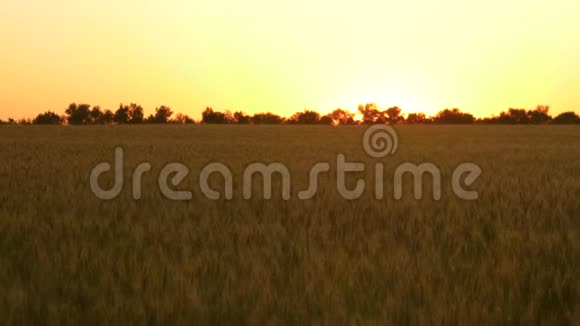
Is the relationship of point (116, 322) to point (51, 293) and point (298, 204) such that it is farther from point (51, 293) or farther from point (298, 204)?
point (298, 204)

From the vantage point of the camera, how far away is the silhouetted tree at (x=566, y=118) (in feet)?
214

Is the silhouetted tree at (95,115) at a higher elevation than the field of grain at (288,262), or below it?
higher

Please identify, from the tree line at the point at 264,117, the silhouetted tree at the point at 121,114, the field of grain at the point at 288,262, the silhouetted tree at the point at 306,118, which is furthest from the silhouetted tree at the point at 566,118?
the field of grain at the point at 288,262

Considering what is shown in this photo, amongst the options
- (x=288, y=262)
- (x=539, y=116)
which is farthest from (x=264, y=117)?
(x=288, y=262)

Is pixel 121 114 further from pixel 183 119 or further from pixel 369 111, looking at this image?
pixel 369 111

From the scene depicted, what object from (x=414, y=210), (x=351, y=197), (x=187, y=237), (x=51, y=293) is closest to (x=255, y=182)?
(x=351, y=197)

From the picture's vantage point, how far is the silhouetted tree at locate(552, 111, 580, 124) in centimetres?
6512

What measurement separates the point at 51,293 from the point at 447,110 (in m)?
68.2

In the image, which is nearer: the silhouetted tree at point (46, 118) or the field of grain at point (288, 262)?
the field of grain at point (288, 262)

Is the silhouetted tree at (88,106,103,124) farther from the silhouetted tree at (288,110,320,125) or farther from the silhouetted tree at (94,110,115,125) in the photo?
the silhouetted tree at (288,110,320,125)

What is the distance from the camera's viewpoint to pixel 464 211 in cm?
547

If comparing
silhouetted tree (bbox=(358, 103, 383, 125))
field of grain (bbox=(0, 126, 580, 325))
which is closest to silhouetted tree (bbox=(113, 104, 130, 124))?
silhouetted tree (bbox=(358, 103, 383, 125))

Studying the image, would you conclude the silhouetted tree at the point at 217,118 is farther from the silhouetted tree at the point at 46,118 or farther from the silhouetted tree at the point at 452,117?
the silhouetted tree at the point at 452,117

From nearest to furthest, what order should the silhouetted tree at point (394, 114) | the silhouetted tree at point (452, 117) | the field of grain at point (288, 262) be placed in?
the field of grain at point (288, 262) < the silhouetted tree at point (452, 117) < the silhouetted tree at point (394, 114)
